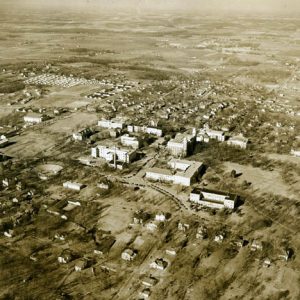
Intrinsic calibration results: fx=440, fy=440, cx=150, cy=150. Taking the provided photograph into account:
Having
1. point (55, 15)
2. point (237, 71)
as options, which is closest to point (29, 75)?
point (237, 71)

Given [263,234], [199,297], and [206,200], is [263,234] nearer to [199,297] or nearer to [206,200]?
[206,200]

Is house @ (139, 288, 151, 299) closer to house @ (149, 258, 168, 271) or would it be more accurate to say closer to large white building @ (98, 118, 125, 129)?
house @ (149, 258, 168, 271)

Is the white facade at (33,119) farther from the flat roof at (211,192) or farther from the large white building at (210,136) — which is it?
the flat roof at (211,192)

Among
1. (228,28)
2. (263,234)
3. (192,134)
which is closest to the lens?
(263,234)

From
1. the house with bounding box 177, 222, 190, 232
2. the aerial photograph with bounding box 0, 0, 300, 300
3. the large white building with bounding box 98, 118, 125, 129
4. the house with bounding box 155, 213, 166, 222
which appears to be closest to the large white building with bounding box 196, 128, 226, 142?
the aerial photograph with bounding box 0, 0, 300, 300

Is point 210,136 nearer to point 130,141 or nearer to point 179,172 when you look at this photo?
point 130,141

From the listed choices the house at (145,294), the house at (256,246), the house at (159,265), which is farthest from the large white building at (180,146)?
the house at (145,294)
